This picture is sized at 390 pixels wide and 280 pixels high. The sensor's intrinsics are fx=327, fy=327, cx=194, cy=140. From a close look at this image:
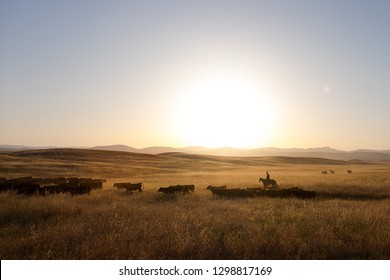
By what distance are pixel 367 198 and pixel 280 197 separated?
5380mm

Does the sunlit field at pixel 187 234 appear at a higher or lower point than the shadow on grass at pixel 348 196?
higher

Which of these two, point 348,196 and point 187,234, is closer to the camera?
point 187,234

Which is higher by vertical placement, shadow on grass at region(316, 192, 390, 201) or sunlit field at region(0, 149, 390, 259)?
sunlit field at region(0, 149, 390, 259)

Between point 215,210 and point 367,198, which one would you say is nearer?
point 215,210

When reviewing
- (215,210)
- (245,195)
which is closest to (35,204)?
(215,210)

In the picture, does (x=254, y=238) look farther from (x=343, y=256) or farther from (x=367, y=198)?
(x=367, y=198)

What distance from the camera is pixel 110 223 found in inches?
371

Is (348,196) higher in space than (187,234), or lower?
lower

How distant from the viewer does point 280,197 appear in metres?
17.0

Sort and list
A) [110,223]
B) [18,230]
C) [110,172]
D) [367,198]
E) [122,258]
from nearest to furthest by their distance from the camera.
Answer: [122,258] < [18,230] < [110,223] < [367,198] < [110,172]

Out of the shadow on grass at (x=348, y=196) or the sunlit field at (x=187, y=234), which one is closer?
the sunlit field at (x=187, y=234)

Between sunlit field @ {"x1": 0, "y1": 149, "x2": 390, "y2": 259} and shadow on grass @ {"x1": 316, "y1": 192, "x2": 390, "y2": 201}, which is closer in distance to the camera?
sunlit field @ {"x1": 0, "y1": 149, "x2": 390, "y2": 259}
